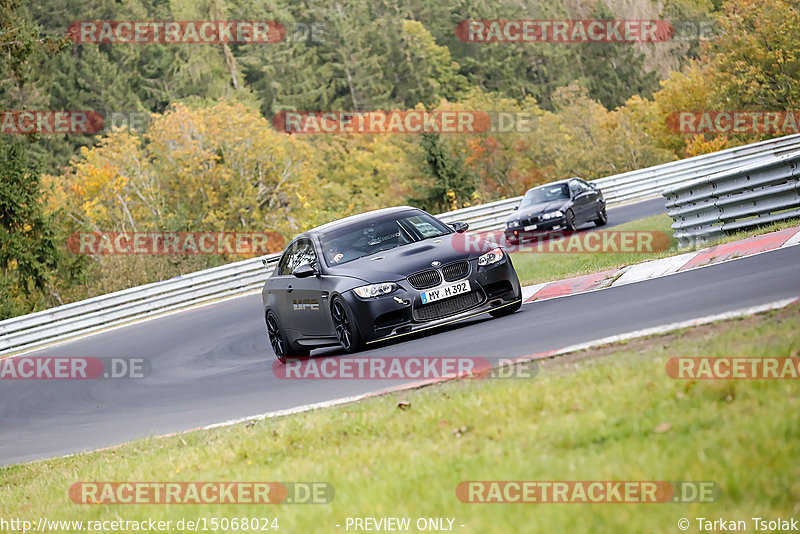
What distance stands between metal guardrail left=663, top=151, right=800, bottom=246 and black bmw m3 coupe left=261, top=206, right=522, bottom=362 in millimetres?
4845

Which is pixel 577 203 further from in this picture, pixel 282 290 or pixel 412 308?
pixel 412 308

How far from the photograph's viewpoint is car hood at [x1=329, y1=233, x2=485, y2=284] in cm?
1132

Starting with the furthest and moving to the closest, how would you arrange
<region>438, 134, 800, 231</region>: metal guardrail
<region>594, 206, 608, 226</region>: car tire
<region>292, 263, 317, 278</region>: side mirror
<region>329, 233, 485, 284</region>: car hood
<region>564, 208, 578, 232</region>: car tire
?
<region>438, 134, 800, 231</region>: metal guardrail < <region>594, 206, 608, 226</region>: car tire < <region>564, 208, 578, 232</region>: car tire < <region>292, 263, 317, 278</region>: side mirror < <region>329, 233, 485, 284</region>: car hood

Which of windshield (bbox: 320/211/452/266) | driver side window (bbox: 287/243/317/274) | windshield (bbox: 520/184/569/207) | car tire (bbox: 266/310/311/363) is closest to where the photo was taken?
windshield (bbox: 320/211/452/266)

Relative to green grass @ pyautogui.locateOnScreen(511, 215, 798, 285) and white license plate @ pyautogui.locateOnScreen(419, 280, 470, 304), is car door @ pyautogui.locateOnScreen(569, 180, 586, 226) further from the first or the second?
white license plate @ pyautogui.locateOnScreen(419, 280, 470, 304)

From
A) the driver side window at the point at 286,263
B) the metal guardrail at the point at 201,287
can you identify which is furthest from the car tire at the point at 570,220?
the driver side window at the point at 286,263

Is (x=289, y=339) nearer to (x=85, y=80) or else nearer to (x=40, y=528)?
(x=40, y=528)

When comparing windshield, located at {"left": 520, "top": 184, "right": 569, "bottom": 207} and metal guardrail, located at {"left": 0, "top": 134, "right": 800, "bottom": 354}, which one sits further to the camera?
windshield, located at {"left": 520, "top": 184, "right": 569, "bottom": 207}

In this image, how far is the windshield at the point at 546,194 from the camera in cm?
2630

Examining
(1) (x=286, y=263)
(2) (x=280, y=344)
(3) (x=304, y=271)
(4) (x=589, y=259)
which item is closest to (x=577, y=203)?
(4) (x=589, y=259)

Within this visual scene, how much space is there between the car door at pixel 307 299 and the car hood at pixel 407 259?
41cm

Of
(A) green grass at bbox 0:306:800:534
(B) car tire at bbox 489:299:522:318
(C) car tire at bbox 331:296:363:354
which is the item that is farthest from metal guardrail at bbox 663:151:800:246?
(A) green grass at bbox 0:306:800:534

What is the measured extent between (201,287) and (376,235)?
53.0ft

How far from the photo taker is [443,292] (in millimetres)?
11234
